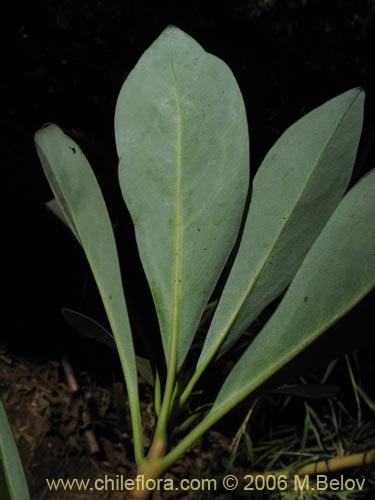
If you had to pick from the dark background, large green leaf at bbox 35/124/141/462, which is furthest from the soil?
large green leaf at bbox 35/124/141/462

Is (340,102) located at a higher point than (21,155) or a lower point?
higher

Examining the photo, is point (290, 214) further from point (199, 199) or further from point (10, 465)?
point (10, 465)

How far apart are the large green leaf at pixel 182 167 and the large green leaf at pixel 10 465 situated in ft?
0.54

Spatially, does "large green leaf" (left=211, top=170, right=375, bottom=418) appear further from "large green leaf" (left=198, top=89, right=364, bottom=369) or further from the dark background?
the dark background

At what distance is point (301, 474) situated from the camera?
2.54 feet

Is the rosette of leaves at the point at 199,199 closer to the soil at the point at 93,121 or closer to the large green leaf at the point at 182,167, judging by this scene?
the large green leaf at the point at 182,167

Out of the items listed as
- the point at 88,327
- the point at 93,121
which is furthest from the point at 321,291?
the point at 93,121

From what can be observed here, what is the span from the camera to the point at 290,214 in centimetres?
51

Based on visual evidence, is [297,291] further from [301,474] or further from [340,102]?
[301,474]

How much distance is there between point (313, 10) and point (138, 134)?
435 mm

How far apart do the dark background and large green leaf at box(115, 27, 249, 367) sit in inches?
7.9

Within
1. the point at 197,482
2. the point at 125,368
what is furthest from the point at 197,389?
the point at 125,368

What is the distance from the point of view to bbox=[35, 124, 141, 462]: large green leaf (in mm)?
524

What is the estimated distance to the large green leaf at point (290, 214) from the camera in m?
0.52
